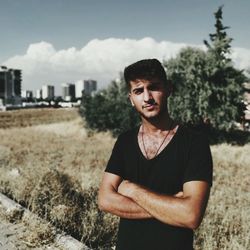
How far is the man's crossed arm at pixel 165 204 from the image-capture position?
6.98 ft

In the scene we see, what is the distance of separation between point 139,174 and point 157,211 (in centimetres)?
26

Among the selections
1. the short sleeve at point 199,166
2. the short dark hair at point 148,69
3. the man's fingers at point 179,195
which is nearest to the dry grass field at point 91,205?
the man's fingers at point 179,195

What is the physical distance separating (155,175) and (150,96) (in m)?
0.54

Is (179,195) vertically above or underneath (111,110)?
above

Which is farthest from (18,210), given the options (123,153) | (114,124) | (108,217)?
(114,124)

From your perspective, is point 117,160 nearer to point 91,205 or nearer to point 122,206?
point 122,206

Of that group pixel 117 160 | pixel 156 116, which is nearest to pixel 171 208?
pixel 117 160

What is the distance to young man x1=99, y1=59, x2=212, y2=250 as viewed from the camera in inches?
84.0

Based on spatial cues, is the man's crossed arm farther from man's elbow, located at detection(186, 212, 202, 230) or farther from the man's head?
the man's head

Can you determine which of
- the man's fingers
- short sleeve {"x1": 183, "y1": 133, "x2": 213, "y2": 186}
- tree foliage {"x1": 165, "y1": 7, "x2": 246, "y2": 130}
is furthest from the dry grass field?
tree foliage {"x1": 165, "y1": 7, "x2": 246, "y2": 130}

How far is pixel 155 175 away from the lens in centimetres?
219

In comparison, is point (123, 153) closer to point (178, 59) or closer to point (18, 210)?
point (18, 210)

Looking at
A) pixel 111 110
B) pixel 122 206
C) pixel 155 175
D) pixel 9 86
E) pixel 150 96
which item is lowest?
pixel 111 110

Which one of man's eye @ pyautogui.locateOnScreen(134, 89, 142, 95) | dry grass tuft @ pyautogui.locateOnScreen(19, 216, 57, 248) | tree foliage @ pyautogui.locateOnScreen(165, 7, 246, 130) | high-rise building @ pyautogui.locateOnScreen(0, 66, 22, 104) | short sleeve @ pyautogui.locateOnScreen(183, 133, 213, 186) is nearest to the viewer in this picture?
short sleeve @ pyautogui.locateOnScreen(183, 133, 213, 186)
